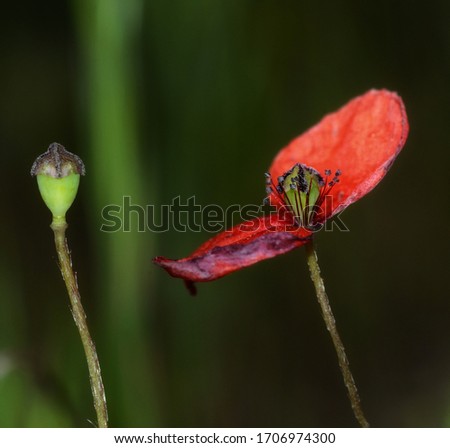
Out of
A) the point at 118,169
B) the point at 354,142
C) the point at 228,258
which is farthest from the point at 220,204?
the point at 228,258

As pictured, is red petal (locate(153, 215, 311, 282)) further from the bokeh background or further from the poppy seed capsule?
the bokeh background

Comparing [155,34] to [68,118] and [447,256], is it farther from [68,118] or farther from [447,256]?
[447,256]

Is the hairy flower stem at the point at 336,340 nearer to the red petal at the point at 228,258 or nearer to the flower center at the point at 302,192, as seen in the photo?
the red petal at the point at 228,258

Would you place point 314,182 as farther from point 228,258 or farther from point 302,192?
point 228,258

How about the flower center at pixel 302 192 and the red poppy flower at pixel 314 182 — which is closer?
the red poppy flower at pixel 314 182

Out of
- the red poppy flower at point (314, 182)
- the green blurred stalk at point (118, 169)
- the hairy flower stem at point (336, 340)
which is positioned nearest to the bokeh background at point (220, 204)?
the green blurred stalk at point (118, 169)
